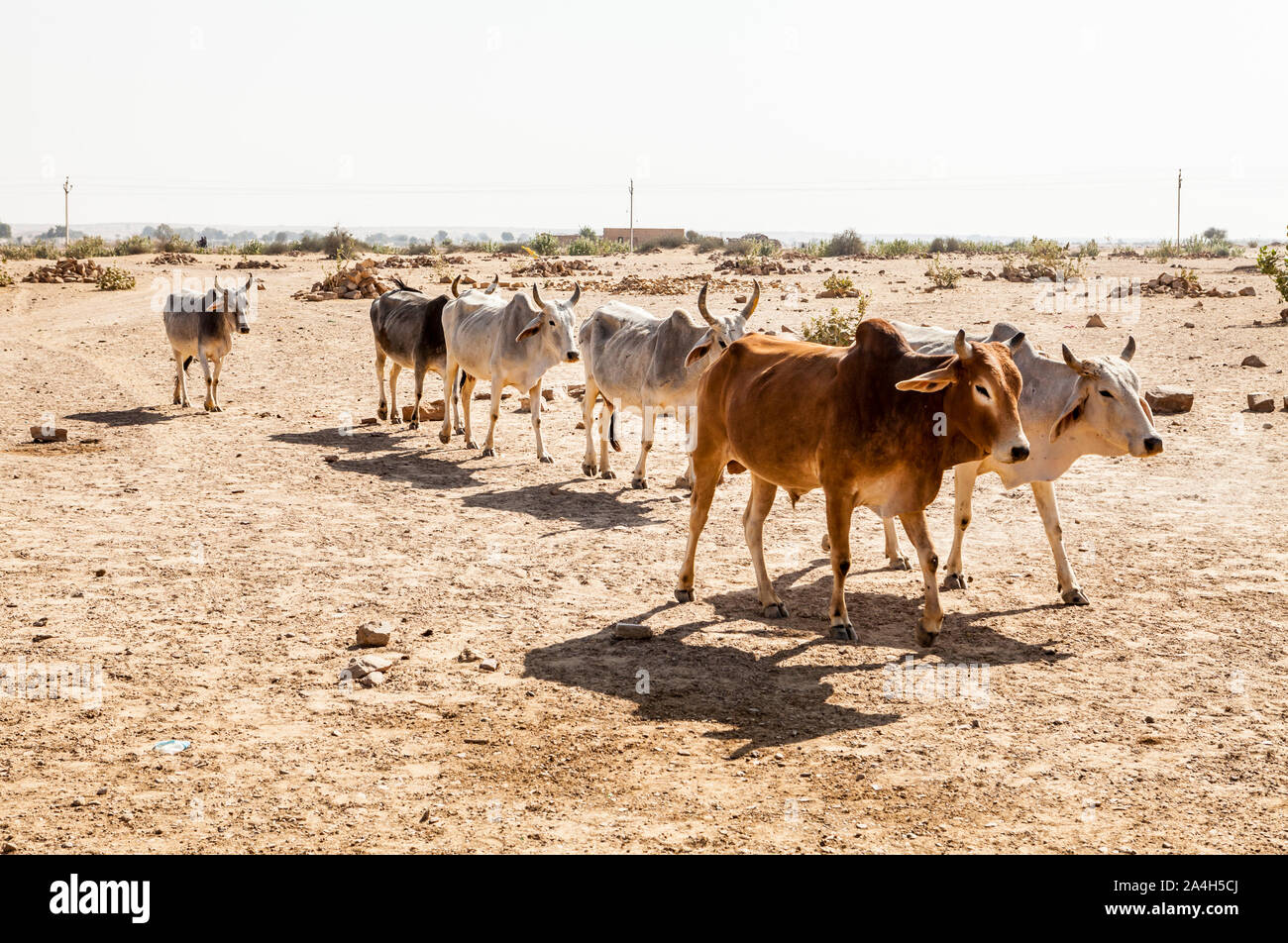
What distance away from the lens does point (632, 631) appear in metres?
7.85

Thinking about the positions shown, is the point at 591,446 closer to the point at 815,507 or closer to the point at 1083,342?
the point at 815,507

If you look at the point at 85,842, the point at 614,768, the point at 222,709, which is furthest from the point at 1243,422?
the point at 85,842

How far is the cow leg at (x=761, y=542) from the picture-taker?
8.46 meters

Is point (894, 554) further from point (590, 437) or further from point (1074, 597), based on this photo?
point (590, 437)

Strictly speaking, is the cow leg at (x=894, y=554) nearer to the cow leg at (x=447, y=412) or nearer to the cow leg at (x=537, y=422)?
the cow leg at (x=537, y=422)

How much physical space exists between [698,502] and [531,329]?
6.12 m

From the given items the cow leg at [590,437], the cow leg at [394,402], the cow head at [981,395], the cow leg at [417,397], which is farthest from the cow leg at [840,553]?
the cow leg at [394,402]

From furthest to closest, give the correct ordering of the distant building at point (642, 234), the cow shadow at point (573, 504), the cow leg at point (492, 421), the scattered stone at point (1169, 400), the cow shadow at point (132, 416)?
the distant building at point (642, 234) → the cow shadow at point (132, 416) → the scattered stone at point (1169, 400) → the cow leg at point (492, 421) → the cow shadow at point (573, 504)

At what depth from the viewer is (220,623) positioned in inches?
317

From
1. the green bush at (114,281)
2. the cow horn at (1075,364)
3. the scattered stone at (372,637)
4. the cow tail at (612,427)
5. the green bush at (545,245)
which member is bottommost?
the scattered stone at (372,637)

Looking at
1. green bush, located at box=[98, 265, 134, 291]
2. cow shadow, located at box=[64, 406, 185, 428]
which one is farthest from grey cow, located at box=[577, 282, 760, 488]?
green bush, located at box=[98, 265, 134, 291]

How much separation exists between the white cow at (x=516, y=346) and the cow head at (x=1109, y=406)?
21.3 ft

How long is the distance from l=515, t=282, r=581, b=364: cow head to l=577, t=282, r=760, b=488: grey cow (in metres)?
0.17
